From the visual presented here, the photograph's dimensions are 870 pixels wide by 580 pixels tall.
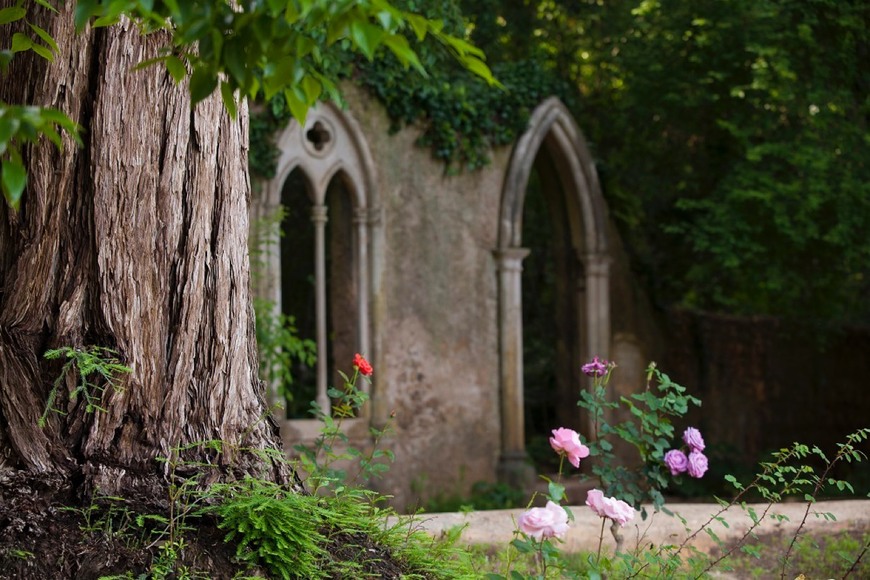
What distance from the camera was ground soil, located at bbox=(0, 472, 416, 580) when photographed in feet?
8.39

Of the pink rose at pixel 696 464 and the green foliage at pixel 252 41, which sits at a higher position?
the green foliage at pixel 252 41

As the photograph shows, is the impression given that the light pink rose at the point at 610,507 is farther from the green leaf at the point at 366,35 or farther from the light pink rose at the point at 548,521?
the green leaf at the point at 366,35

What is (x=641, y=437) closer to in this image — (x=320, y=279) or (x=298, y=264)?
(x=320, y=279)

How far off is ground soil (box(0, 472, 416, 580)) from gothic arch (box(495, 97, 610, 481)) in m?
6.48

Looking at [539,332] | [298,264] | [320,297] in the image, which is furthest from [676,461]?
[539,332]

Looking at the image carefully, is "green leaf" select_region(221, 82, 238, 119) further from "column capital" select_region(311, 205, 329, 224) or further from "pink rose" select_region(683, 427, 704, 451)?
"column capital" select_region(311, 205, 329, 224)

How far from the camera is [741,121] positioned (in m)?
9.25

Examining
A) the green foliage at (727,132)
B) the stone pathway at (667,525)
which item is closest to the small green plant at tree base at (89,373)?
the stone pathway at (667,525)

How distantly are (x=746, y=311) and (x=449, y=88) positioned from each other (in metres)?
4.87

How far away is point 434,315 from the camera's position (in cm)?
878

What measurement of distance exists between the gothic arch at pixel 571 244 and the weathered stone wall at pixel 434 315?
0.31 feet

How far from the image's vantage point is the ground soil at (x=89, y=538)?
8.39 ft

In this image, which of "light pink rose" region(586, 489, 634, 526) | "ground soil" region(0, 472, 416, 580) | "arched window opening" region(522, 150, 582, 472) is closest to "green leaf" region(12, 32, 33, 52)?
"ground soil" region(0, 472, 416, 580)

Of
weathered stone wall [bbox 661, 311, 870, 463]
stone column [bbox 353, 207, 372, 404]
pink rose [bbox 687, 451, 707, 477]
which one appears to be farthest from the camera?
weathered stone wall [bbox 661, 311, 870, 463]
